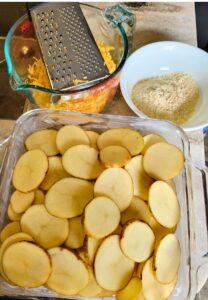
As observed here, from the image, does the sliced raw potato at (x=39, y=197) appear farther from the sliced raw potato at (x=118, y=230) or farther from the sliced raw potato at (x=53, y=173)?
the sliced raw potato at (x=118, y=230)

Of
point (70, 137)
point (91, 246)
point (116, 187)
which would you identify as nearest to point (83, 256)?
point (91, 246)

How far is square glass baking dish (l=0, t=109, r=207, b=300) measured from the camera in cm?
68

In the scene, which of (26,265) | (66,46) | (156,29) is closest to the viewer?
(26,265)

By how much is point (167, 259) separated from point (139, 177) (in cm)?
15

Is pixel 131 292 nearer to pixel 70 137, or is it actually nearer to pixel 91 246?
pixel 91 246

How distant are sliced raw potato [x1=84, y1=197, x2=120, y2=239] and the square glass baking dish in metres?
0.12

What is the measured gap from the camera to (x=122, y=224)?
26.6 inches

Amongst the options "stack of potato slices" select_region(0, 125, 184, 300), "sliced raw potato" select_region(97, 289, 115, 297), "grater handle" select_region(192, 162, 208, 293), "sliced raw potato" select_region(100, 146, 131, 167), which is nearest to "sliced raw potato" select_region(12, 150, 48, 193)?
"stack of potato slices" select_region(0, 125, 184, 300)

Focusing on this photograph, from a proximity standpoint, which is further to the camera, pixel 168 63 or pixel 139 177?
pixel 168 63

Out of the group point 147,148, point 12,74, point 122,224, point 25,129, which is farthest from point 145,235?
point 12,74

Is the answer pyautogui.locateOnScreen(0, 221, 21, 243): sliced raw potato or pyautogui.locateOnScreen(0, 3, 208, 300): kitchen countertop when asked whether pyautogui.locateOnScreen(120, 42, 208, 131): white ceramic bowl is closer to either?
pyautogui.locateOnScreen(0, 3, 208, 300): kitchen countertop

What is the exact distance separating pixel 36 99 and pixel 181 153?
0.33m

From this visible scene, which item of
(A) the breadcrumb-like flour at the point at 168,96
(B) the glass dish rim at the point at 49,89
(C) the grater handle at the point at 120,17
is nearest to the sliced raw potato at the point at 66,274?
(B) the glass dish rim at the point at 49,89

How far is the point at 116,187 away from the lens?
69 centimetres
